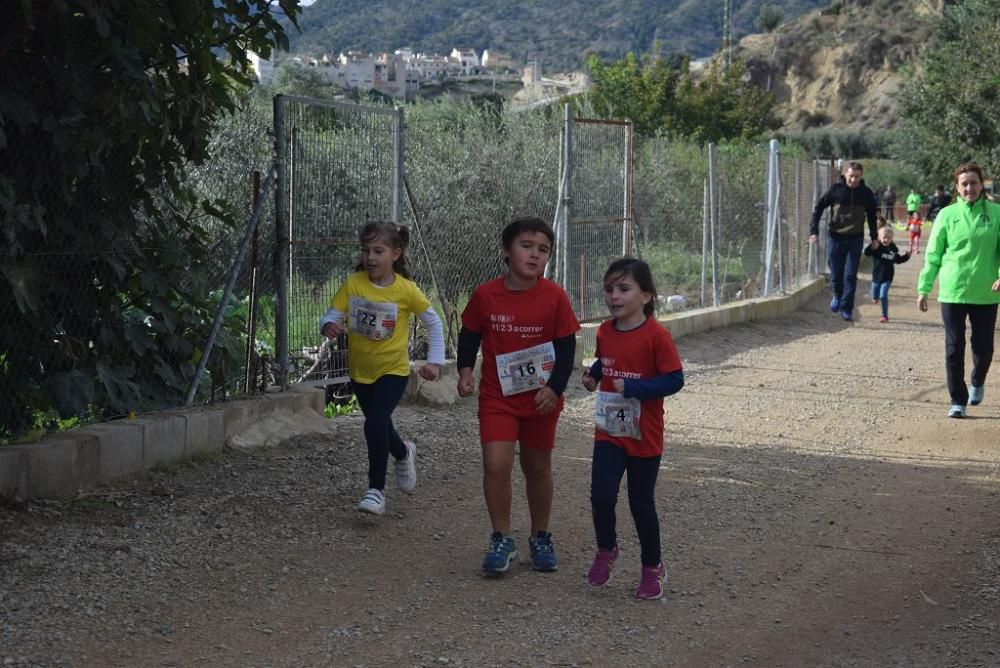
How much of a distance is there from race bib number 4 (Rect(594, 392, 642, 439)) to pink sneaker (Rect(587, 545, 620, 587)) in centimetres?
53

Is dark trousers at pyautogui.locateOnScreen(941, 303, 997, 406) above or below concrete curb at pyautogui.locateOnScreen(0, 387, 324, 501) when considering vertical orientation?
above

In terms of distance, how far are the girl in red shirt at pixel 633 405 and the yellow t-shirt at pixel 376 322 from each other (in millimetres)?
1432

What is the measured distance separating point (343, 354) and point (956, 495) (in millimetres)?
4317

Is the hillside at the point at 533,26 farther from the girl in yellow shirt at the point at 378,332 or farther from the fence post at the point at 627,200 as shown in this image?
the girl in yellow shirt at the point at 378,332

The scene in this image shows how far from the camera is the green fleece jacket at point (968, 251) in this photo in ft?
31.2

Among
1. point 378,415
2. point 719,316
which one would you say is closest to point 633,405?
point 378,415

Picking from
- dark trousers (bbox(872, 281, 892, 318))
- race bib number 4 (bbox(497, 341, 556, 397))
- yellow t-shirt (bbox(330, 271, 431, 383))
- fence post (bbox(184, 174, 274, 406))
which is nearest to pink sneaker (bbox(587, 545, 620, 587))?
race bib number 4 (bbox(497, 341, 556, 397))

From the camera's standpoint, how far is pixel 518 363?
569 centimetres

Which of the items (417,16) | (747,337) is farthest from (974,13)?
(417,16)

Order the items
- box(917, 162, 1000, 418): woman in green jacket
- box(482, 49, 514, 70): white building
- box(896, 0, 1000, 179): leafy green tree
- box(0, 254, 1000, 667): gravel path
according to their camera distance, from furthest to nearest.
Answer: box(482, 49, 514, 70): white building, box(896, 0, 1000, 179): leafy green tree, box(917, 162, 1000, 418): woman in green jacket, box(0, 254, 1000, 667): gravel path

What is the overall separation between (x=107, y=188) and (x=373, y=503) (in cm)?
235

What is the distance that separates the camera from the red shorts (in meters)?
5.71

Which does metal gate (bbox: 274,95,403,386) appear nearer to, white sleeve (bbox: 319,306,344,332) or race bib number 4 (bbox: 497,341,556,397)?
white sleeve (bbox: 319,306,344,332)

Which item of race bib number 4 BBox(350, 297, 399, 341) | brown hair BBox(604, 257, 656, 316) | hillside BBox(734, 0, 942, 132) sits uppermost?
hillside BBox(734, 0, 942, 132)
